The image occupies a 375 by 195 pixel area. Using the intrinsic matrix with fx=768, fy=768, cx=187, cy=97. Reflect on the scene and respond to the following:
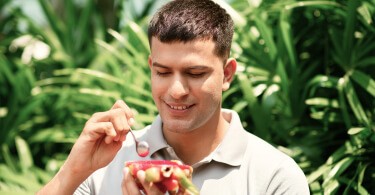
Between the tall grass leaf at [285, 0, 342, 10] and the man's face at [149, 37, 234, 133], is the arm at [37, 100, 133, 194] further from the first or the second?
the tall grass leaf at [285, 0, 342, 10]

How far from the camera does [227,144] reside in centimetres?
277

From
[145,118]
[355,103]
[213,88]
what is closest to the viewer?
[213,88]

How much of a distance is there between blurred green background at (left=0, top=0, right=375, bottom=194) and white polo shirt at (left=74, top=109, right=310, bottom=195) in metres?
0.91

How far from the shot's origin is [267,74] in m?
4.21

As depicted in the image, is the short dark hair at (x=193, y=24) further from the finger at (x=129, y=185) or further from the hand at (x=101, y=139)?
the finger at (x=129, y=185)

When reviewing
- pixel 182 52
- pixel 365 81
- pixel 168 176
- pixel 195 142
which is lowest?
pixel 365 81

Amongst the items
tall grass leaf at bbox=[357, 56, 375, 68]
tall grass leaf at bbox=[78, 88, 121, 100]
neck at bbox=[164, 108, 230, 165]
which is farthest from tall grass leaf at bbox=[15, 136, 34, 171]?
neck at bbox=[164, 108, 230, 165]

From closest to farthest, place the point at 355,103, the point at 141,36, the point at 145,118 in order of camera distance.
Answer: the point at 355,103, the point at 145,118, the point at 141,36

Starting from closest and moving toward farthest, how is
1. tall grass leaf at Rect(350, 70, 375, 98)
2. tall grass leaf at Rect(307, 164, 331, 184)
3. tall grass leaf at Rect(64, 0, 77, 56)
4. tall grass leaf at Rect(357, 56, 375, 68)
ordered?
tall grass leaf at Rect(307, 164, 331, 184) → tall grass leaf at Rect(350, 70, 375, 98) → tall grass leaf at Rect(357, 56, 375, 68) → tall grass leaf at Rect(64, 0, 77, 56)

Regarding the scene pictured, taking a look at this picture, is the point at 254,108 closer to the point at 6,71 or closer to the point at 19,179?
the point at 19,179

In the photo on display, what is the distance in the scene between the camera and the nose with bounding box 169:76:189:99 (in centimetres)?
254

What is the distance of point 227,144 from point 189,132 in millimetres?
146

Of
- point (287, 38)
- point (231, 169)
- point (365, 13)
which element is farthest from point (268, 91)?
point (231, 169)

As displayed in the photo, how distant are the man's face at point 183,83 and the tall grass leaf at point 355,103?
51.5 inches
